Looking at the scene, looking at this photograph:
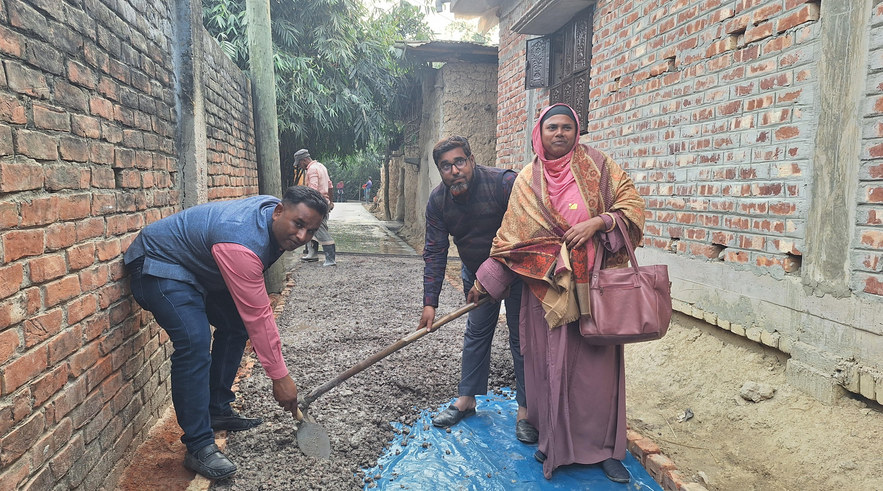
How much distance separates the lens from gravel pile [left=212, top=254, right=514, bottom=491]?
2549 millimetres

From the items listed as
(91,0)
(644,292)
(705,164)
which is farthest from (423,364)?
(91,0)

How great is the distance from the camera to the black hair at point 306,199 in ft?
7.53

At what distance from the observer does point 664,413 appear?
312 cm

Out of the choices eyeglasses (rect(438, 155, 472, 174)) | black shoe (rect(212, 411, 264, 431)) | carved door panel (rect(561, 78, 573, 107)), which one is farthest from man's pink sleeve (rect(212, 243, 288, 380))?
carved door panel (rect(561, 78, 573, 107))

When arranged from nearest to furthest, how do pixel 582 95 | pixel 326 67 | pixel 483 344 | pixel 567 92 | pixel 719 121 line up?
pixel 483 344 → pixel 719 121 → pixel 582 95 → pixel 567 92 → pixel 326 67

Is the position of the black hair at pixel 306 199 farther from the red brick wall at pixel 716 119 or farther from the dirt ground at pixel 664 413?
the red brick wall at pixel 716 119

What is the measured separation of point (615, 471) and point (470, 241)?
4.45ft

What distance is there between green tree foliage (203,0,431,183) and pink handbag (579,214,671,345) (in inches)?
310

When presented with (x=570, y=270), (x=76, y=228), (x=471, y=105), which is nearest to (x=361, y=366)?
(x=570, y=270)

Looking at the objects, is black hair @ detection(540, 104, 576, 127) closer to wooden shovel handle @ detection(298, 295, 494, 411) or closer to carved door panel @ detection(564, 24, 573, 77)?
wooden shovel handle @ detection(298, 295, 494, 411)

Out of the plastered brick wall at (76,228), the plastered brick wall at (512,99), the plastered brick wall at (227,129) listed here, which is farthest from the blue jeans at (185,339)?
the plastered brick wall at (512,99)

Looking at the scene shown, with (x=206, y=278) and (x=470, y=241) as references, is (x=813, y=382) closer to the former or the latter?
(x=470, y=241)

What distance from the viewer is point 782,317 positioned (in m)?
2.86

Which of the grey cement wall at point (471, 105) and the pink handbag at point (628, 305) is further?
the grey cement wall at point (471, 105)
